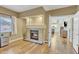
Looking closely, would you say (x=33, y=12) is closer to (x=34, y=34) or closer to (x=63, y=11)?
(x=34, y=34)

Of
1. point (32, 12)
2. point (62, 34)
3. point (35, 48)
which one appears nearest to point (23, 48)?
point (35, 48)

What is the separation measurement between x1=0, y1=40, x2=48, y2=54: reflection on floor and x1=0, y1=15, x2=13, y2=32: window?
54 centimetres

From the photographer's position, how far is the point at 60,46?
11.1 feet

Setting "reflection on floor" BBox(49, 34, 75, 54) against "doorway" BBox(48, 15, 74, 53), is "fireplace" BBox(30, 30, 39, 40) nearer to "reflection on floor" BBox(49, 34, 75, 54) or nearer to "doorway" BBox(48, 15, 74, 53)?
"doorway" BBox(48, 15, 74, 53)

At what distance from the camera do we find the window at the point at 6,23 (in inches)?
117

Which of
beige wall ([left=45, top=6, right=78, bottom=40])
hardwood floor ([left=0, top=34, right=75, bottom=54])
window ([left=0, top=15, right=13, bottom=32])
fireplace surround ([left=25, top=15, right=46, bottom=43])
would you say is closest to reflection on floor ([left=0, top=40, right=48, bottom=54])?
hardwood floor ([left=0, top=34, right=75, bottom=54])

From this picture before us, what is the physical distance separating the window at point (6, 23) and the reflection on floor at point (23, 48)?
54 cm

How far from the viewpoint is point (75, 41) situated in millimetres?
3105

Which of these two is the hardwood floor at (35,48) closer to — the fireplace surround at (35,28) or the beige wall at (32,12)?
the fireplace surround at (35,28)

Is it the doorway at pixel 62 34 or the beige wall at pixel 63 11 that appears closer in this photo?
the beige wall at pixel 63 11

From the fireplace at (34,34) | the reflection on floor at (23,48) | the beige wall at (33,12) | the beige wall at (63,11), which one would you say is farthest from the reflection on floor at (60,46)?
the beige wall at (33,12)

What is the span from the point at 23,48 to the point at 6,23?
3.30ft

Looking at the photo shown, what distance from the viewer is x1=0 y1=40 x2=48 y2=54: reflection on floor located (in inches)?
117

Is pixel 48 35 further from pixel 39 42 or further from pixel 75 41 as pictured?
pixel 75 41
